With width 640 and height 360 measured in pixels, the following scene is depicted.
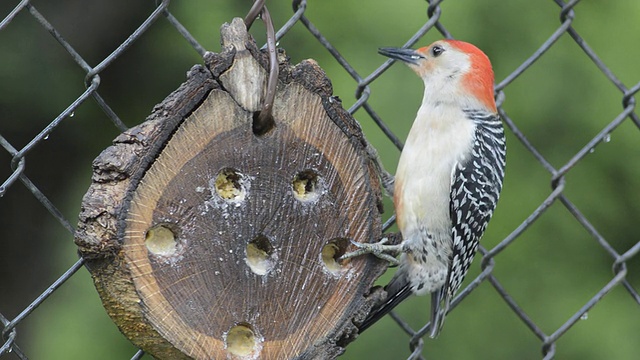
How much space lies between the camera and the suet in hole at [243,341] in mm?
2332

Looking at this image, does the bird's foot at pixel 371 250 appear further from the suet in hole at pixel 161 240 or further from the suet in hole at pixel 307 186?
the suet in hole at pixel 161 240

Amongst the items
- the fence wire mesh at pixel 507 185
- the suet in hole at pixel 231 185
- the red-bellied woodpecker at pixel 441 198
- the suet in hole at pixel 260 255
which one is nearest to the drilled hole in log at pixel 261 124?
the suet in hole at pixel 231 185

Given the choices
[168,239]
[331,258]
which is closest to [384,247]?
[331,258]

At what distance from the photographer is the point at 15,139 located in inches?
186

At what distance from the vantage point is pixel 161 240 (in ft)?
7.33

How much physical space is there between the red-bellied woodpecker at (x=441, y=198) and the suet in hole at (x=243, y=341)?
56 centimetres

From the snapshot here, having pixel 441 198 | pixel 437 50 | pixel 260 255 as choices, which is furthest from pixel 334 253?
pixel 437 50

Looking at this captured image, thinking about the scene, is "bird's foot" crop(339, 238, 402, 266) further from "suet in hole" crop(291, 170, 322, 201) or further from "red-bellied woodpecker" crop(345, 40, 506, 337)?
"red-bellied woodpecker" crop(345, 40, 506, 337)

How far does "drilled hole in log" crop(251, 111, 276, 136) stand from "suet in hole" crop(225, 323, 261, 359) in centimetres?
46

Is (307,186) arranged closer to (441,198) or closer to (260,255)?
(260,255)

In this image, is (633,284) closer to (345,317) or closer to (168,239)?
(345,317)

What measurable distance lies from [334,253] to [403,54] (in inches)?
36.3

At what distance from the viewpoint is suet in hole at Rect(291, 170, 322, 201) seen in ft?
7.90

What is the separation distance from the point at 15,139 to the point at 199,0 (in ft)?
4.53
